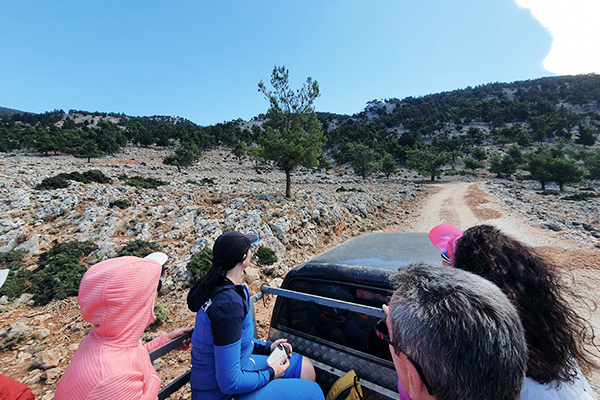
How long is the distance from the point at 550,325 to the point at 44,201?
16.9 meters

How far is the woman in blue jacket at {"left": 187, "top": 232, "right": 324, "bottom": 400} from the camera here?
1.70m

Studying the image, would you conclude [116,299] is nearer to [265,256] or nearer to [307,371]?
[307,371]

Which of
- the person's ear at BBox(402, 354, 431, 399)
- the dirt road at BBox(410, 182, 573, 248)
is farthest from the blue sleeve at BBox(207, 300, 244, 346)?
the dirt road at BBox(410, 182, 573, 248)

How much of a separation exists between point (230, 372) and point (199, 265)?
17.9 ft

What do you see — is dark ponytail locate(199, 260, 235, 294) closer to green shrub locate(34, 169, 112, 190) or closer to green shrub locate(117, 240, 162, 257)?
green shrub locate(117, 240, 162, 257)

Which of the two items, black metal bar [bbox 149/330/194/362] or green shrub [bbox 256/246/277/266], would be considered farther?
green shrub [bbox 256/246/277/266]

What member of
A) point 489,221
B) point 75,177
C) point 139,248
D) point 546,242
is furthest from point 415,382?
point 75,177

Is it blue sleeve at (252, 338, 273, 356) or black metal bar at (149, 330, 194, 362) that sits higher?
black metal bar at (149, 330, 194, 362)

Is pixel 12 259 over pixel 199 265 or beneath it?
over

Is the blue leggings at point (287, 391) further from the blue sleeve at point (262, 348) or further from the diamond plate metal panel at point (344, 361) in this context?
the blue sleeve at point (262, 348)

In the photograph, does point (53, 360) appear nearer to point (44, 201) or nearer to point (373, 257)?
point (373, 257)

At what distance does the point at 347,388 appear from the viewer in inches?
73.7

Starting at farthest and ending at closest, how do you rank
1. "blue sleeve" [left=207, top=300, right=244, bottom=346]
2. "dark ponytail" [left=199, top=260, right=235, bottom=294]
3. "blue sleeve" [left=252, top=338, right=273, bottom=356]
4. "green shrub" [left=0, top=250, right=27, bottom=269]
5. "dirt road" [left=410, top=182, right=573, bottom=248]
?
"dirt road" [left=410, top=182, right=573, bottom=248], "green shrub" [left=0, top=250, right=27, bottom=269], "blue sleeve" [left=252, top=338, right=273, bottom=356], "dark ponytail" [left=199, top=260, right=235, bottom=294], "blue sleeve" [left=207, top=300, right=244, bottom=346]

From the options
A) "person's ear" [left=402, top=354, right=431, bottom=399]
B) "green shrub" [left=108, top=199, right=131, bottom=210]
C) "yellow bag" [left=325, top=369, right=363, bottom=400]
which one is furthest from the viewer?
"green shrub" [left=108, top=199, right=131, bottom=210]
